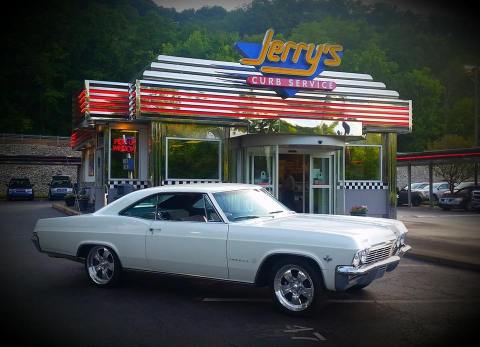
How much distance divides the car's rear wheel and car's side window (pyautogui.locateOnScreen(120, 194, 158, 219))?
61 centimetres

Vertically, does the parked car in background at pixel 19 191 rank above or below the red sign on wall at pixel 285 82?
below

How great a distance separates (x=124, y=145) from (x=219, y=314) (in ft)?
33.4

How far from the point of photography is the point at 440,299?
6512 mm

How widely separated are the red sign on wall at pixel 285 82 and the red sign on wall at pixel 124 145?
410 cm

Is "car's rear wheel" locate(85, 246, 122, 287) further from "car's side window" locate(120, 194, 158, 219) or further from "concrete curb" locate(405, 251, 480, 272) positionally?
"concrete curb" locate(405, 251, 480, 272)

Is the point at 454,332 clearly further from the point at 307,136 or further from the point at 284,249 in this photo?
the point at 307,136

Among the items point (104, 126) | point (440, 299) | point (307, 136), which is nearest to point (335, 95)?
point (307, 136)

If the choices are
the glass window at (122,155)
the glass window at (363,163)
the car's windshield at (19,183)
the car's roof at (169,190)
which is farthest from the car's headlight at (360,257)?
the car's windshield at (19,183)

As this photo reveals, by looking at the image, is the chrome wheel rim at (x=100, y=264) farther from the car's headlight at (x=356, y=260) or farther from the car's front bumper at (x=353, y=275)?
the car's headlight at (x=356, y=260)

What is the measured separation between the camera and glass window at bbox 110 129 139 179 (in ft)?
49.3

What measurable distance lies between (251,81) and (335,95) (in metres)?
3.33

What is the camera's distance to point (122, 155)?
15.2 meters

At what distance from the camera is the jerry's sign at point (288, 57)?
15.6 m

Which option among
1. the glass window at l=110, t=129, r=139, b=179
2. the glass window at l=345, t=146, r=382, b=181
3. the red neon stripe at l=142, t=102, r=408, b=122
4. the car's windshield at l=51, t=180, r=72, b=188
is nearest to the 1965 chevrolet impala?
the glass window at l=110, t=129, r=139, b=179
